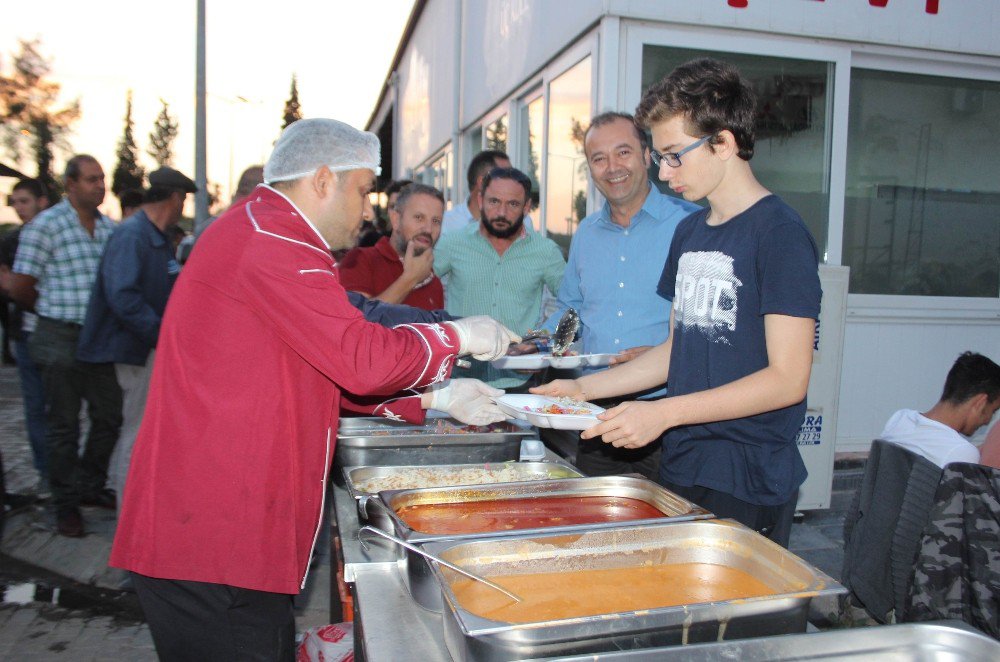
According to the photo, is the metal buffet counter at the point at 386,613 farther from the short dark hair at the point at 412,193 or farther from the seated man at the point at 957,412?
the short dark hair at the point at 412,193

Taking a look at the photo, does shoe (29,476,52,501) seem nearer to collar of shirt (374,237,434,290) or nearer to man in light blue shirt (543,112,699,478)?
collar of shirt (374,237,434,290)

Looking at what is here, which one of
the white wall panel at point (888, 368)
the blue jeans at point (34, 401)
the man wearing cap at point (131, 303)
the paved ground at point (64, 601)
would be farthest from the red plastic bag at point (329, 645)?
the white wall panel at point (888, 368)

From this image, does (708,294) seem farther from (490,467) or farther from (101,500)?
(101,500)

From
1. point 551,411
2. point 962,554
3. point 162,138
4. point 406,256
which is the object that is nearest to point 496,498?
point 551,411

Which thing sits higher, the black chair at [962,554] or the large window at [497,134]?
the large window at [497,134]

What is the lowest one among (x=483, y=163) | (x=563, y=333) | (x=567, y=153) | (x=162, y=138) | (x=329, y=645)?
(x=329, y=645)

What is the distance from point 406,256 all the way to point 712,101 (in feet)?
7.18

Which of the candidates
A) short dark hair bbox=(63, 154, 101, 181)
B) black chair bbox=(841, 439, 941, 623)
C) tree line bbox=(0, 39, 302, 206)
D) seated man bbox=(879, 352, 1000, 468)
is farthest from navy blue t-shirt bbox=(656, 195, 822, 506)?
tree line bbox=(0, 39, 302, 206)

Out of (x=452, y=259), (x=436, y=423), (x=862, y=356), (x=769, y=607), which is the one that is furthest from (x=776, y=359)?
(x=862, y=356)

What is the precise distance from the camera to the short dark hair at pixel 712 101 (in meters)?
1.74

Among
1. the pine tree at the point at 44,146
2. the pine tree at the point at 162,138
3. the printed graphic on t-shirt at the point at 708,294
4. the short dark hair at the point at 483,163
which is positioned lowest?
the printed graphic on t-shirt at the point at 708,294

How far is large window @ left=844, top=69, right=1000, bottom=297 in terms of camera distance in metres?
5.06

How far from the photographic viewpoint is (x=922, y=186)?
5195mm

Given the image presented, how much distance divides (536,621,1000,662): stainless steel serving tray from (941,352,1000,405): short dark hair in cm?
231
